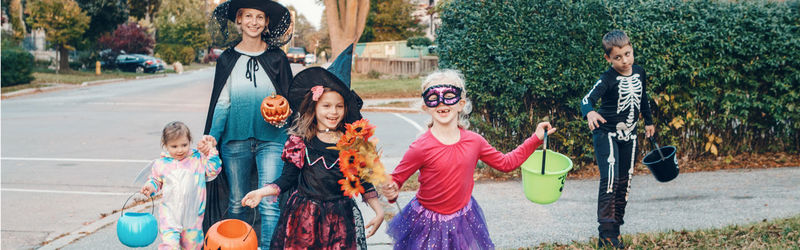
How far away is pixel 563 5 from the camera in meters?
7.68

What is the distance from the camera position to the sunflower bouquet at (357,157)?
11.4 ft

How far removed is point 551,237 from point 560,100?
268cm

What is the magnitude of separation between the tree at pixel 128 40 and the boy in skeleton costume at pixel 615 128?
169 feet

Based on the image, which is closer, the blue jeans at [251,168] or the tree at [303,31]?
the blue jeans at [251,168]

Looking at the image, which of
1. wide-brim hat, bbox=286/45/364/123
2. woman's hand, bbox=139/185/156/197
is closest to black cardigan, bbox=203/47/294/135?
woman's hand, bbox=139/185/156/197

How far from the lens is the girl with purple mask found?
3.69 meters

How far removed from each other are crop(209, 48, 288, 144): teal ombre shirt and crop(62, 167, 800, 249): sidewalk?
4.80ft

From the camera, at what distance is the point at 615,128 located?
4922mm

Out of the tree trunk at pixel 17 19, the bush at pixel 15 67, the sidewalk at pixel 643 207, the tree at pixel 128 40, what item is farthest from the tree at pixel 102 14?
the sidewalk at pixel 643 207

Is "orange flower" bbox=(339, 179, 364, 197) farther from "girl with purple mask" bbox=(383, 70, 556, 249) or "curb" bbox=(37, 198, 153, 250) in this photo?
"curb" bbox=(37, 198, 153, 250)

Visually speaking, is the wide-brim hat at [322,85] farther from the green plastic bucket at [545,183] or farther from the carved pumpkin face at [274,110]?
the green plastic bucket at [545,183]

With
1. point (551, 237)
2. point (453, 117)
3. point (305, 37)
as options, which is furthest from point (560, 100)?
point (305, 37)

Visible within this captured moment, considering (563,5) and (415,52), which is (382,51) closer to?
(415,52)

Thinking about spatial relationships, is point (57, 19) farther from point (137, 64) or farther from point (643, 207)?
point (643, 207)
